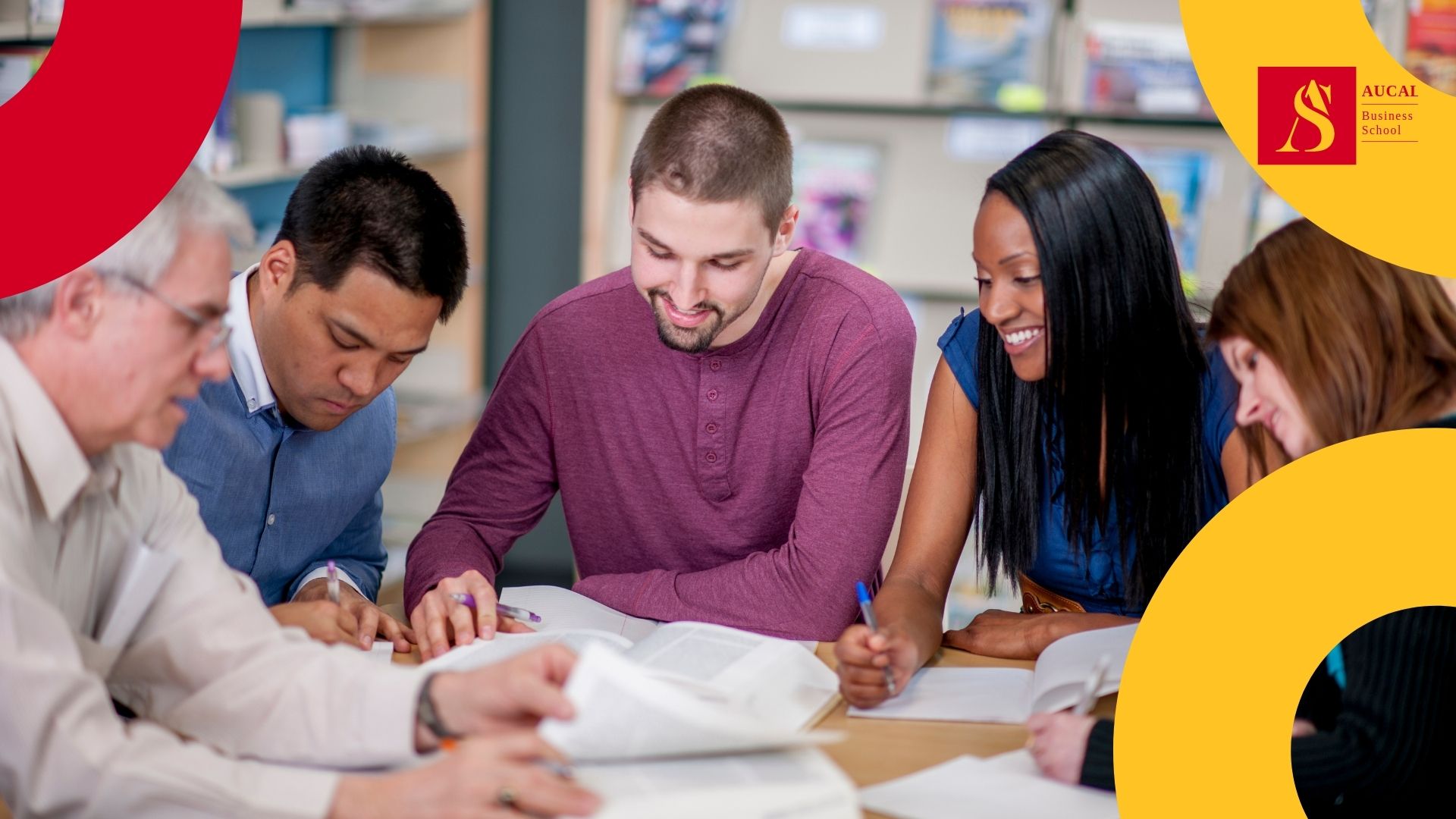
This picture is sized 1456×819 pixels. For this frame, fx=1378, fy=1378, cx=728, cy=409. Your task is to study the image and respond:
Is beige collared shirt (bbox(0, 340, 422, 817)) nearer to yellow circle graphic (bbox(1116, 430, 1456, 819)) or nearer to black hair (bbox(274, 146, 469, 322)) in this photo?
black hair (bbox(274, 146, 469, 322))

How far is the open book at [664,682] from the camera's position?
1.21m

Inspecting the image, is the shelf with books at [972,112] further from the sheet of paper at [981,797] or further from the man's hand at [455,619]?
the sheet of paper at [981,797]

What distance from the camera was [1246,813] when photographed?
1350 mm

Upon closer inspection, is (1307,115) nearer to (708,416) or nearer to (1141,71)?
(708,416)

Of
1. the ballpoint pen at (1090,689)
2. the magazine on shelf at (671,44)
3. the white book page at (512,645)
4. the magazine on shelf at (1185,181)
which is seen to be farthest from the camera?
the magazine on shelf at (671,44)

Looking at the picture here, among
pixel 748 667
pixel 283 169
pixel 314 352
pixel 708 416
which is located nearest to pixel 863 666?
pixel 748 667

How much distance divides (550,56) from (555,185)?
16.4 inches

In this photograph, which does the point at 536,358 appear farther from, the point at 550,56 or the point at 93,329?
the point at 550,56

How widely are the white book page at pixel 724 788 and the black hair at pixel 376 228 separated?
2.89 ft

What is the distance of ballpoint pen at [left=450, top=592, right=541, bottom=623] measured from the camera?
1.78 metres

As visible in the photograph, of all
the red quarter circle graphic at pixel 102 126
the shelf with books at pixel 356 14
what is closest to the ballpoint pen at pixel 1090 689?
the red quarter circle graphic at pixel 102 126

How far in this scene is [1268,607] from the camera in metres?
1.39

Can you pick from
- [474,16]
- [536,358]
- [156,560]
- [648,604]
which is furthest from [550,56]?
[156,560]

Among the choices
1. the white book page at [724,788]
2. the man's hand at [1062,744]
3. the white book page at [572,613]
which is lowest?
the white book page at [572,613]
